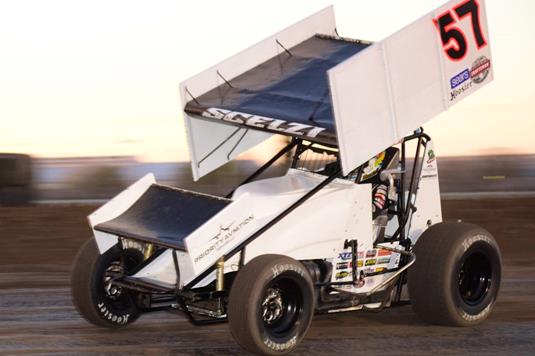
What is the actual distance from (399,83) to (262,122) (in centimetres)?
121

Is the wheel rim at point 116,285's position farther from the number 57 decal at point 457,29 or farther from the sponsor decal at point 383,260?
the number 57 decal at point 457,29

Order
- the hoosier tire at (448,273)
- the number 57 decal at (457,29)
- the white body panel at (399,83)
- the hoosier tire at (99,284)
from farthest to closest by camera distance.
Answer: the number 57 decal at (457,29)
the hoosier tire at (448,273)
the hoosier tire at (99,284)
the white body panel at (399,83)

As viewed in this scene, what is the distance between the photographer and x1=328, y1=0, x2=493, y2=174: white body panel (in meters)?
9.12

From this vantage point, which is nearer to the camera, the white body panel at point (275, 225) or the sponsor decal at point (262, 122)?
the white body panel at point (275, 225)

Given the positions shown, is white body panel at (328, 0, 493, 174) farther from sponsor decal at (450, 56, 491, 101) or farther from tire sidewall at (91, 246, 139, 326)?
tire sidewall at (91, 246, 139, 326)

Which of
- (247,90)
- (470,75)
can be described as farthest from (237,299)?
(470,75)

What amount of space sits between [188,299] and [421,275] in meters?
2.14

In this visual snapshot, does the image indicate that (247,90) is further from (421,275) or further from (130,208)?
(421,275)

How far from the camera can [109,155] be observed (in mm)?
25000

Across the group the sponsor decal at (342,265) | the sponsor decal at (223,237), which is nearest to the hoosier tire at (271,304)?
the sponsor decal at (223,237)

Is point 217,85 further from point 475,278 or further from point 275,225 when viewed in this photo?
point 475,278

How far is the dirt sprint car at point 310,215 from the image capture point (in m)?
8.96

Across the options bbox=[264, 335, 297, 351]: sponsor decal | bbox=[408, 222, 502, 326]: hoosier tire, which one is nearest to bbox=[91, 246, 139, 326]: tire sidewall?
bbox=[264, 335, 297, 351]: sponsor decal

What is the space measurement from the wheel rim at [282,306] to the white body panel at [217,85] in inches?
83.0
